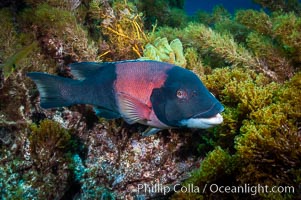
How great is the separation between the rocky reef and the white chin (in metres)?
0.56

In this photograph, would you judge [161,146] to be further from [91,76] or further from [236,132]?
[91,76]

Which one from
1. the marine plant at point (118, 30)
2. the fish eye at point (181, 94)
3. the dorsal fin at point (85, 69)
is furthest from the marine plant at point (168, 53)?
the fish eye at point (181, 94)

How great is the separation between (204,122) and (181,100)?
264 millimetres

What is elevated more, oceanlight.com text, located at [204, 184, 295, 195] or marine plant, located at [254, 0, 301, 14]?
marine plant, located at [254, 0, 301, 14]

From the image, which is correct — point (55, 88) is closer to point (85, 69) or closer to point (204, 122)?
point (85, 69)

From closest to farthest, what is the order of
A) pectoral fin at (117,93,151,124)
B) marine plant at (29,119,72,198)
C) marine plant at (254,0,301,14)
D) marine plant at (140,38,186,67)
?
pectoral fin at (117,93,151,124)
marine plant at (29,119,72,198)
marine plant at (140,38,186,67)
marine plant at (254,0,301,14)

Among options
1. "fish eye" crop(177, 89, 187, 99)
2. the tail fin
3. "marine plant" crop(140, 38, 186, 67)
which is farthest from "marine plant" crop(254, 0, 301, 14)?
the tail fin

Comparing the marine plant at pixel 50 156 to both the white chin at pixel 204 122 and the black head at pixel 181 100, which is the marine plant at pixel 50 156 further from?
the white chin at pixel 204 122

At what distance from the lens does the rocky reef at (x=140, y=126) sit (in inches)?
101

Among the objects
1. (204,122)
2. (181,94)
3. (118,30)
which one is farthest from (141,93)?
(118,30)

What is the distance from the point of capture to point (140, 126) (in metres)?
3.64

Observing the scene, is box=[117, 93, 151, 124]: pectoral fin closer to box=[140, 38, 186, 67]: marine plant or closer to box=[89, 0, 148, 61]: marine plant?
box=[140, 38, 186, 67]: marine plant

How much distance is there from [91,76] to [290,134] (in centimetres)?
193

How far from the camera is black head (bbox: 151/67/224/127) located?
7.06 ft
